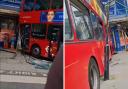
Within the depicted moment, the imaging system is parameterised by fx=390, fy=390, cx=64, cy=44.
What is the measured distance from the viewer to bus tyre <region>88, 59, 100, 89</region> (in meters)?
3.53

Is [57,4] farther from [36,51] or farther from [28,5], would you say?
[36,51]

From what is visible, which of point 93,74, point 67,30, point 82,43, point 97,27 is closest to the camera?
point 67,30

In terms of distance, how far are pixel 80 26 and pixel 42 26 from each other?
78cm

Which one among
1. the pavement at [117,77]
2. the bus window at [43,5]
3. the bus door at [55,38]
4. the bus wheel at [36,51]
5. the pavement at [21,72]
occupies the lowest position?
the pavement at [117,77]

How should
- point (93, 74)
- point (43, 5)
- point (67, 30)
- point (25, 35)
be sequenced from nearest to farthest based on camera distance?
point (25, 35), point (43, 5), point (67, 30), point (93, 74)

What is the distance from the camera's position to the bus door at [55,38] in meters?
2.58

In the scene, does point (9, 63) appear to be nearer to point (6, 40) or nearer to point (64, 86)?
point (6, 40)

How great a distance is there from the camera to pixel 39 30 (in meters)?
2.65

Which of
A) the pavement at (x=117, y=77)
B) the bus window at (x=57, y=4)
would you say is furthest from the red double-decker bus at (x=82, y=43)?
the pavement at (x=117, y=77)

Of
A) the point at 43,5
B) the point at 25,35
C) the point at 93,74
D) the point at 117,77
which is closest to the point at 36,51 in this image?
the point at 25,35

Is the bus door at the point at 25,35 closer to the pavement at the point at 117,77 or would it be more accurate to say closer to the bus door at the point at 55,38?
the bus door at the point at 55,38

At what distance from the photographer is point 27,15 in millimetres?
2498

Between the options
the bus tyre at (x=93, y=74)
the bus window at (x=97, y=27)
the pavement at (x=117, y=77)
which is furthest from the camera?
the pavement at (x=117, y=77)

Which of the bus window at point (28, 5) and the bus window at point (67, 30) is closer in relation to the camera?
the bus window at point (28, 5)
